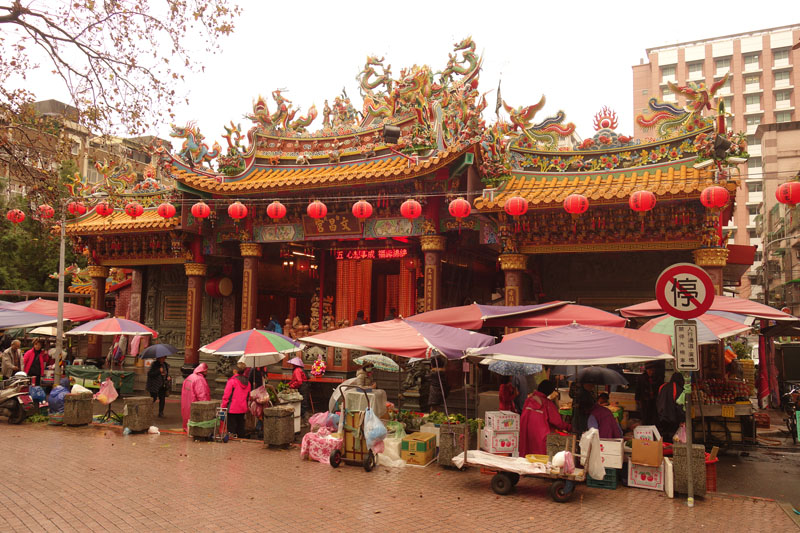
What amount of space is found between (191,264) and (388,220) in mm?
7093

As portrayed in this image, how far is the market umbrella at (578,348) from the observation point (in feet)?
24.4

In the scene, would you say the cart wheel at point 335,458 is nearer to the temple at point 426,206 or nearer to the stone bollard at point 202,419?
the stone bollard at point 202,419

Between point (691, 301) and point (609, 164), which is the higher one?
point (609, 164)

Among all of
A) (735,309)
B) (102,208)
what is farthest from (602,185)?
(102,208)

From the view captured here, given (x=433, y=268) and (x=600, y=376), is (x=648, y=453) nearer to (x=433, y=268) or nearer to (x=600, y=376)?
(x=600, y=376)

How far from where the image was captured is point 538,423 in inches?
343

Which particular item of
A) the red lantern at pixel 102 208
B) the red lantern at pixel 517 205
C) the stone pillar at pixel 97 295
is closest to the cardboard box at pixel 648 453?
the red lantern at pixel 517 205

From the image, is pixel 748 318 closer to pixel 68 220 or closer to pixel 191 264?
pixel 191 264

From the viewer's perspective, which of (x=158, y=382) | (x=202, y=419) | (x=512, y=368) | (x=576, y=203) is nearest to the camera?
(x=512, y=368)

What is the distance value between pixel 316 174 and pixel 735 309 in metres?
10.3

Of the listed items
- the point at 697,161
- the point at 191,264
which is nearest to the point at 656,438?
the point at 697,161

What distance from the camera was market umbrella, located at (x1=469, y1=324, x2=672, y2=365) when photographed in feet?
24.4

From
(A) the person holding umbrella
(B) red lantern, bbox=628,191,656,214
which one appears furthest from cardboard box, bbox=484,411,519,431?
(A) the person holding umbrella

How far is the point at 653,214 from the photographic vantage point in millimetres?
13367
